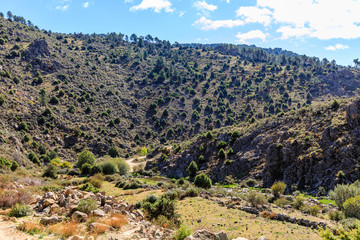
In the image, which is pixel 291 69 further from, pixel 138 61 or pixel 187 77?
pixel 138 61

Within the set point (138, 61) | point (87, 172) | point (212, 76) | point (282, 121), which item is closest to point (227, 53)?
point (212, 76)

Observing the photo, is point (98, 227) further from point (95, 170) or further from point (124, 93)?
point (124, 93)

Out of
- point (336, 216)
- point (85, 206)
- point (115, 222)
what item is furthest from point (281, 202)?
point (85, 206)

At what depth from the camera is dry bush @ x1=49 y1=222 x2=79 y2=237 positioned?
9.98 m

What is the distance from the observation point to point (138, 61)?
133625 millimetres

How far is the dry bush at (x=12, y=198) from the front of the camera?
1289 cm

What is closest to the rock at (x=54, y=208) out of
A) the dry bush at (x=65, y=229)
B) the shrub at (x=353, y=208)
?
the dry bush at (x=65, y=229)

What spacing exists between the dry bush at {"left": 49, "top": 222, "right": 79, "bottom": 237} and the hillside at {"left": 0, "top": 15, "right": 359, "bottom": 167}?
1464 inches

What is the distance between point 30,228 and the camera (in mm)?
10023

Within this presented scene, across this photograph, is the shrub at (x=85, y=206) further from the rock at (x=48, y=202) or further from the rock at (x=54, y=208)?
the rock at (x=48, y=202)

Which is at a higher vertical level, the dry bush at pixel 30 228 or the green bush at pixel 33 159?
the dry bush at pixel 30 228

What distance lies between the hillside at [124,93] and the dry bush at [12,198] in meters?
31.4

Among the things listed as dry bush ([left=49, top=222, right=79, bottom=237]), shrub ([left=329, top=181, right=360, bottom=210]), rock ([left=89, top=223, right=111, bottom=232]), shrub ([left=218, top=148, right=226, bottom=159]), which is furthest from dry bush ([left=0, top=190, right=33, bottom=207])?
shrub ([left=218, top=148, right=226, bottom=159])

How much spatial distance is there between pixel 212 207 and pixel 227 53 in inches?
6948
